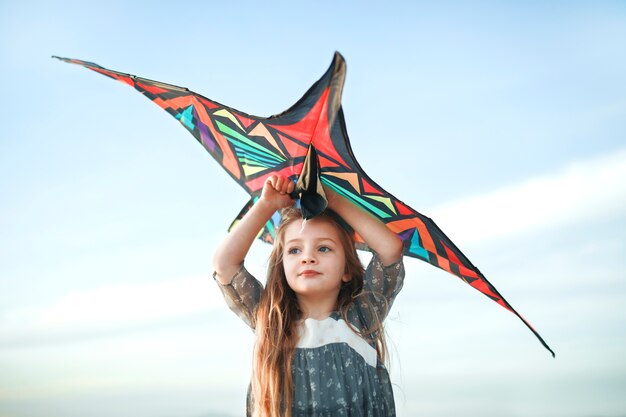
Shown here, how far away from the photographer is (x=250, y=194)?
125 inches

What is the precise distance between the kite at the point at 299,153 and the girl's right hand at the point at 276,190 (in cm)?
5

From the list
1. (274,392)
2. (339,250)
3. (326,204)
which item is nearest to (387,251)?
(339,250)

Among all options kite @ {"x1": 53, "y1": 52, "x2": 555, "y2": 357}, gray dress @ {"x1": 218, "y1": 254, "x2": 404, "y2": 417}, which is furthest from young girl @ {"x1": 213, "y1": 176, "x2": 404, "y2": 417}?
kite @ {"x1": 53, "y1": 52, "x2": 555, "y2": 357}

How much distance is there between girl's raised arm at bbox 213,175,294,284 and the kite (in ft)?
0.29

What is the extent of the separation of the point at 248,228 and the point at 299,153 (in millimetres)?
460

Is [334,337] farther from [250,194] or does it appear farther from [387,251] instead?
[250,194]

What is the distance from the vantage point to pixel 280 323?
2.78 m

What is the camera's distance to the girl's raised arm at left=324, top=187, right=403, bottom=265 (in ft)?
9.43

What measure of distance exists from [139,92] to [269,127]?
69 cm

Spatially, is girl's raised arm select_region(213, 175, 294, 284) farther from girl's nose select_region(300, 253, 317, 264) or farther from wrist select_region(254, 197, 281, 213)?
girl's nose select_region(300, 253, 317, 264)

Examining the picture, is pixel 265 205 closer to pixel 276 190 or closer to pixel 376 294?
pixel 276 190

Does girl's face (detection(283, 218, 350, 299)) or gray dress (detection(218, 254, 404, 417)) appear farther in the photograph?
girl's face (detection(283, 218, 350, 299))

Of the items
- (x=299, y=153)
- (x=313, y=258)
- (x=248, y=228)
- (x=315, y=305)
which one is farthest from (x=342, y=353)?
(x=299, y=153)

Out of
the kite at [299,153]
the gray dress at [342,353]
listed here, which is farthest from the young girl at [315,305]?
the kite at [299,153]
